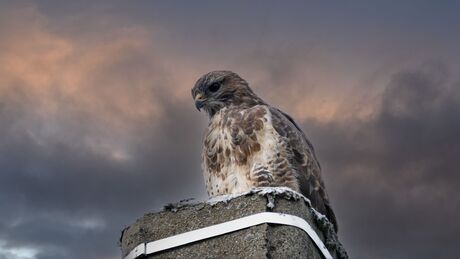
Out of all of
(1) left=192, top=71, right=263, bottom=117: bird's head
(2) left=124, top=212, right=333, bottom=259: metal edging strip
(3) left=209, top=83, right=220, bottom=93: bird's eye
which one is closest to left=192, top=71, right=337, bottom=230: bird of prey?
(1) left=192, top=71, right=263, bottom=117: bird's head

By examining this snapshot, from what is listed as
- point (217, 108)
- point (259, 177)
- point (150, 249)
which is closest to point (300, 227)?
point (150, 249)

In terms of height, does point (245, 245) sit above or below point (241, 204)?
below

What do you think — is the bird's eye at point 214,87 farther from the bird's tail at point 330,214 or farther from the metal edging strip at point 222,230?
the metal edging strip at point 222,230

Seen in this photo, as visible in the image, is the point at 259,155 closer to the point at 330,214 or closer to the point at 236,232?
the point at 330,214

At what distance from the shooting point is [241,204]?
372 cm

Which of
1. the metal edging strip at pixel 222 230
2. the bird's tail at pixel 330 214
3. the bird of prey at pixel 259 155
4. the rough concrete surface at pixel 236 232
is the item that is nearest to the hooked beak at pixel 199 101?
the bird of prey at pixel 259 155

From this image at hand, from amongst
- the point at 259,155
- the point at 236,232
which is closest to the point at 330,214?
the point at 259,155

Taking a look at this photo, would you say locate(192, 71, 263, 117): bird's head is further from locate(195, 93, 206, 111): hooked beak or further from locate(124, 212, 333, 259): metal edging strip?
locate(124, 212, 333, 259): metal edging strip

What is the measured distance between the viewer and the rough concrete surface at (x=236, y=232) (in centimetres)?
355

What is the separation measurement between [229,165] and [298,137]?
29.8 inches

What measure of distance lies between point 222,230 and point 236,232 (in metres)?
0.08

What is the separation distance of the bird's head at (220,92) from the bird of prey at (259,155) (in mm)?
219

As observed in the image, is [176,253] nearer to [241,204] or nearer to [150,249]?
[150,249]

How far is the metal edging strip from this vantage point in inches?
143
